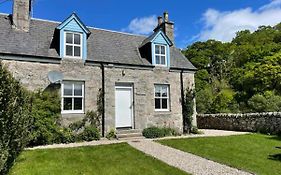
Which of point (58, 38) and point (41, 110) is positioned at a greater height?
point (58, 38)

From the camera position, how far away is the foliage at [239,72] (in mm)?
30125

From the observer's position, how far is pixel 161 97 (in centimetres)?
1802

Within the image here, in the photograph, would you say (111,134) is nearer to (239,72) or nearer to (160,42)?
(160,42)

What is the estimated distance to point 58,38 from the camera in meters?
15.4

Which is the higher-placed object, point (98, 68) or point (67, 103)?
point (98, 68)

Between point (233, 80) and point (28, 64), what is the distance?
1437 inches

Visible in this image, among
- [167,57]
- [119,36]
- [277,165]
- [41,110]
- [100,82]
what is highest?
[119,36]

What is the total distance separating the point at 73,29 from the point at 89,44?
1.79m

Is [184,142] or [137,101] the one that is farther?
[137,101]

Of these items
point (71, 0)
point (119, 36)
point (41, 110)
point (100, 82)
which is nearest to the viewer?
point (41, 110)

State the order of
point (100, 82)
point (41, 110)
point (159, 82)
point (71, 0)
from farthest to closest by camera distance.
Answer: point (159, 82) < point (100, 82) < point (71, 0) < point (41, 110)

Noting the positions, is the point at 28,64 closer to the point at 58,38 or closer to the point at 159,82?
the point at 58,38

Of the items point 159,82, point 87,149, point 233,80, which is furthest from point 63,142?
point 233,80

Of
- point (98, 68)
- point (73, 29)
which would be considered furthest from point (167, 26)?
point (73, 29)
